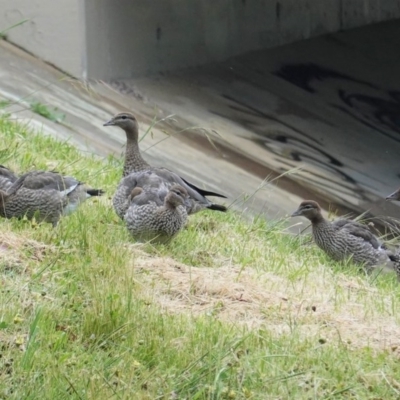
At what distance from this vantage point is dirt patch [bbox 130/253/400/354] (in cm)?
659

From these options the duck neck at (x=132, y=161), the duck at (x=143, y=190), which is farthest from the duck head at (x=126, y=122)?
the duck at (x=143, y=190)

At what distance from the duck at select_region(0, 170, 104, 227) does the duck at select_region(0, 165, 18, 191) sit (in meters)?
0.08

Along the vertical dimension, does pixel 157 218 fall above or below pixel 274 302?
below

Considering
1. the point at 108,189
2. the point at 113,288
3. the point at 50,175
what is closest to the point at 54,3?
the point at 108,189

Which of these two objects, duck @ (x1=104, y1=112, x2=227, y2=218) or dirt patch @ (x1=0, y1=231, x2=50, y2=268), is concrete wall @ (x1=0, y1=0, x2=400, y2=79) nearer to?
duck @ (x1=104, y1=112, x2=227, y2=218)

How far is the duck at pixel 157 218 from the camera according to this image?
8.59 meters

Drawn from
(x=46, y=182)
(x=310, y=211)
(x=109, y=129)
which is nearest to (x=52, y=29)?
(x=109, y=129)

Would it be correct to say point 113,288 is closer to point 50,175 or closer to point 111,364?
point 111,364

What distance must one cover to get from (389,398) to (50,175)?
4018mm

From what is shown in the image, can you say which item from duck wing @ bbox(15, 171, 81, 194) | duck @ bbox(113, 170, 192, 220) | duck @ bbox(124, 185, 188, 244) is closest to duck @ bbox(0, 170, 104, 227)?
duck wing @ bbox(15, 171, 81, 194)

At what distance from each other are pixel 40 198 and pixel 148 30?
9237mm

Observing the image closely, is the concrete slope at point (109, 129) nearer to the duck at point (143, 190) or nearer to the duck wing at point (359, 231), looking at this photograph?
the duck wing at point (359, 231)

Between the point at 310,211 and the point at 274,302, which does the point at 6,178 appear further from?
the point at 310,211

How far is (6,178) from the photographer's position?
29.6 feet
